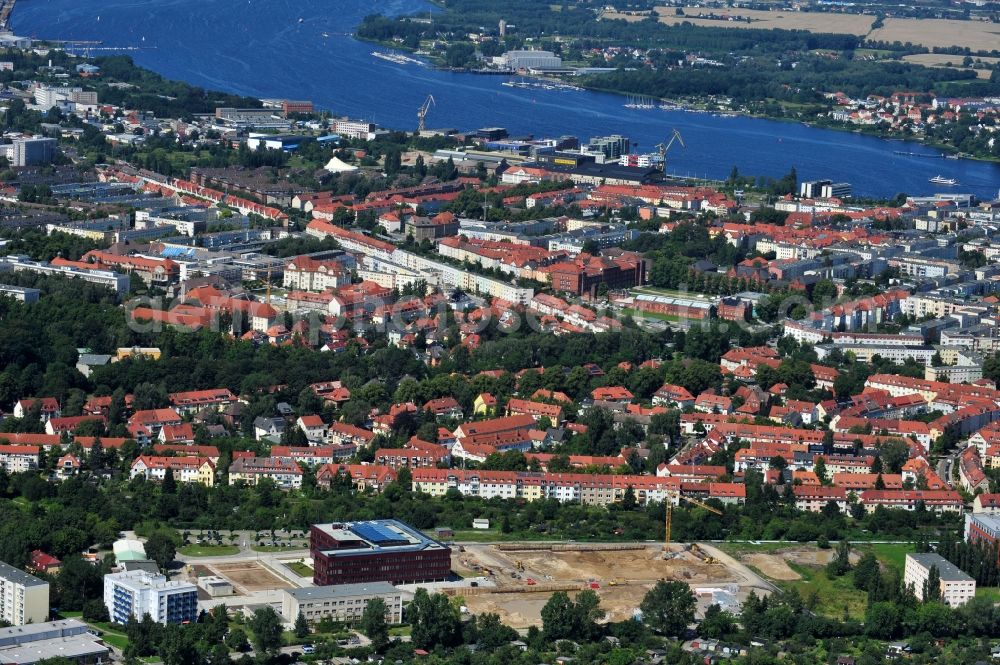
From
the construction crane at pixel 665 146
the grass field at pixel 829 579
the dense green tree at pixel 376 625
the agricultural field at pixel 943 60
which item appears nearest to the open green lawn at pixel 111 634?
the dense green tree at pixel 376 625

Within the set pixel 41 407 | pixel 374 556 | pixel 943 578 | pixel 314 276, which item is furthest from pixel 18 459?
pixel 943 578

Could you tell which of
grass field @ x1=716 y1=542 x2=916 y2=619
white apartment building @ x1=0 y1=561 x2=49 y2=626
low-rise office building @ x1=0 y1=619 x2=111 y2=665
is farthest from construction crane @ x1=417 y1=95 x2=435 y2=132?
low-rise office building @ x1=0 y1=619 x2=111 y2=665

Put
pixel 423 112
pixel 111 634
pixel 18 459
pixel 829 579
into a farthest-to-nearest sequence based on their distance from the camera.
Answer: pixel 423 112
pixel 18 459
pixel 829 579
pixel 111 634

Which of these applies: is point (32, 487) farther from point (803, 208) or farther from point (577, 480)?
point (803, 208)

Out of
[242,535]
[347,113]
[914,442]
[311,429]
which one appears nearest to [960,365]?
[914,442]

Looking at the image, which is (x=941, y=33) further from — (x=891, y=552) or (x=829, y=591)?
(x=829, y=591)

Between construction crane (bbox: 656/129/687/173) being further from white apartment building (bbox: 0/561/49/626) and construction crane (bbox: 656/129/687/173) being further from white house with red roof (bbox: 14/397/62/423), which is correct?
white apartment building (bbox: 0/561/49/626)

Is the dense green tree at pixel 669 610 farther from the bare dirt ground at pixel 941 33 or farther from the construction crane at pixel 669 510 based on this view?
the bare dirt ground at pixel 941 33
